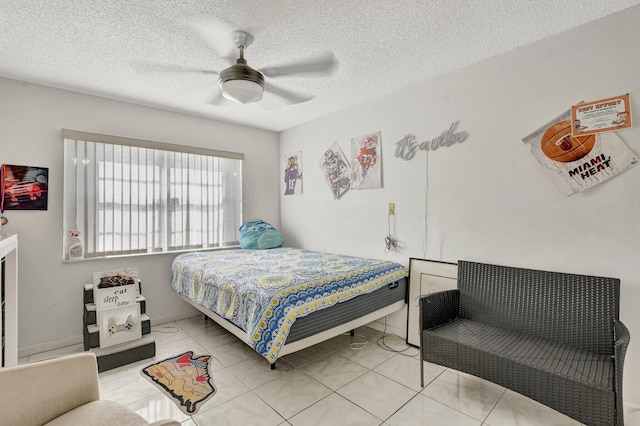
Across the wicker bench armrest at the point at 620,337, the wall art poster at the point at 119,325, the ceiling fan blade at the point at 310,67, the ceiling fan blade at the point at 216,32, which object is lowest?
the wall art poster at the point at 119,325

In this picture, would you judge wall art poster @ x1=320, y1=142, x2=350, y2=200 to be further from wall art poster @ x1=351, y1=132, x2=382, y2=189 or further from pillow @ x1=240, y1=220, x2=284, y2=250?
pillow @ x1=240, y1=220, x2=284, y2=250

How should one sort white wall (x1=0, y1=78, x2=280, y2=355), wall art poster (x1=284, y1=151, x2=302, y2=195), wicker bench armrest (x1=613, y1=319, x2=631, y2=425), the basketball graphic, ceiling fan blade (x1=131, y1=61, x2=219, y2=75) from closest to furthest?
wicker bench armrest (x1=613, y1=319, x2=631, y2=425) < the basketball graphic < ceiling fan blade (x1=131, y1=61, x2=219, y2=75) < white wall (x1=0, y1=78, x2=280, y2=355) < wall art poster (x1=284, y1=151, x2=302, y2=195)

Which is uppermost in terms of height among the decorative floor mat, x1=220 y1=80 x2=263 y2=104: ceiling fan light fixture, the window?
x1=220 y1=80 x2=263 y2=104: ceiling fan light fixture

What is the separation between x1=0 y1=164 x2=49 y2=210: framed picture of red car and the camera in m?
2.76

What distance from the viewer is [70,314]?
307cm

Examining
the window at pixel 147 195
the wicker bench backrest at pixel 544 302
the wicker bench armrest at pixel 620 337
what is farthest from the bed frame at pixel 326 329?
the wicker bench armrest at pixel 620 337

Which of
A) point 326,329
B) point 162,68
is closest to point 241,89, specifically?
point 162,68

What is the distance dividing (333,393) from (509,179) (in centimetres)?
215

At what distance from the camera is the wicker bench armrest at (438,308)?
2234mm

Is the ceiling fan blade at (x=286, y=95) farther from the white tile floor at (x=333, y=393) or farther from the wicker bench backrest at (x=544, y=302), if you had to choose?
the white tile floor at (x=333, y=393)

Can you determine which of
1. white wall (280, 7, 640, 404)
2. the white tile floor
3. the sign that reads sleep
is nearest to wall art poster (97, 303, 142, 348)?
the sign that reads sleep

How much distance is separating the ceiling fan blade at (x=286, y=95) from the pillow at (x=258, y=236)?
184cm

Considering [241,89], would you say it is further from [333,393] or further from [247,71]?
[333,393]

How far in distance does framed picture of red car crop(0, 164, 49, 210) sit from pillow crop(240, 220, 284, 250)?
2.08m
